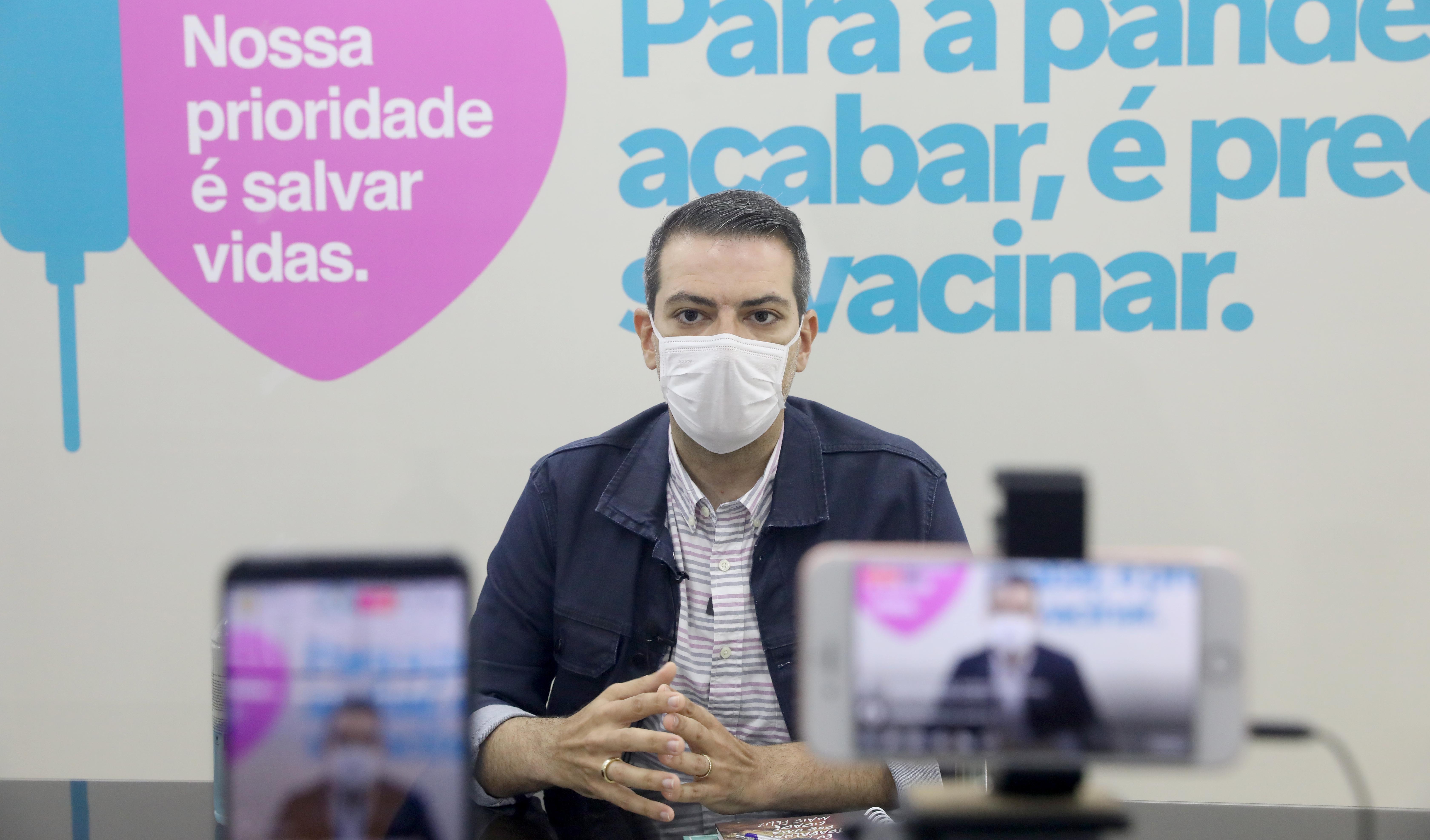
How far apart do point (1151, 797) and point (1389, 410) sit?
3.04 ft

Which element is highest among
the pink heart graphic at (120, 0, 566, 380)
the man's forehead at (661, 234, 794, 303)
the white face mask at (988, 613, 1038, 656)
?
the pink heart graphic at (120, 0, 566, 380)

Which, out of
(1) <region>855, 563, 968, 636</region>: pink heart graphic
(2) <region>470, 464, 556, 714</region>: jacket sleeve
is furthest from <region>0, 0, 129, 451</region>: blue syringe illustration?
(1) <region>855, 563, 968, 636</region>: pink heart graphic

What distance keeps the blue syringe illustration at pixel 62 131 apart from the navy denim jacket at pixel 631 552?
1318 millimetres

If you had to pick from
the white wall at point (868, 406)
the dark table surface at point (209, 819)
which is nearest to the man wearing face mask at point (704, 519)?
the dark table surface at point (209, 819)

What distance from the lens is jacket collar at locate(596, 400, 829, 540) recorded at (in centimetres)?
155

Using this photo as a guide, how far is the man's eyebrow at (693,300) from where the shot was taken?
5.15ft

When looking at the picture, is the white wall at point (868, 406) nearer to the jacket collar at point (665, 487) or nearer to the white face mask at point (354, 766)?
the jacket collar at point (665, 487)

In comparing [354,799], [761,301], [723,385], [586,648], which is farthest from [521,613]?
[354,799]

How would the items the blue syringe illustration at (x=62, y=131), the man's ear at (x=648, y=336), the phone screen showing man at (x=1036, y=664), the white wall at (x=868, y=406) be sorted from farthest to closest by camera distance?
the blue syringe illustration at (x=62, y=131)
the white wall at (x=868, y=406)
the man's ear at (x=648, y=336)
the phone screen showing man at (x=1036, y=664)

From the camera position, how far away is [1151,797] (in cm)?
202

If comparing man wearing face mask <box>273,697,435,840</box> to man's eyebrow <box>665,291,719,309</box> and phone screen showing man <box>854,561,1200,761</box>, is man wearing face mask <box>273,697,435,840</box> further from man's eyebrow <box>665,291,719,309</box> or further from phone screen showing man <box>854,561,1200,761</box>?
man's eyebrow <box>665,291,719,309</box>

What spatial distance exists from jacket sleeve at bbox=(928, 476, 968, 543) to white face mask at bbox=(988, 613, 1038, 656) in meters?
0.91

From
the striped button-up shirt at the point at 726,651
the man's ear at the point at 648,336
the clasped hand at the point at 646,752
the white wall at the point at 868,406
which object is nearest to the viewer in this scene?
the clasped hand at the point at 646,752

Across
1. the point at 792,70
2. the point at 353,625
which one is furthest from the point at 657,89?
the point at 353,625
